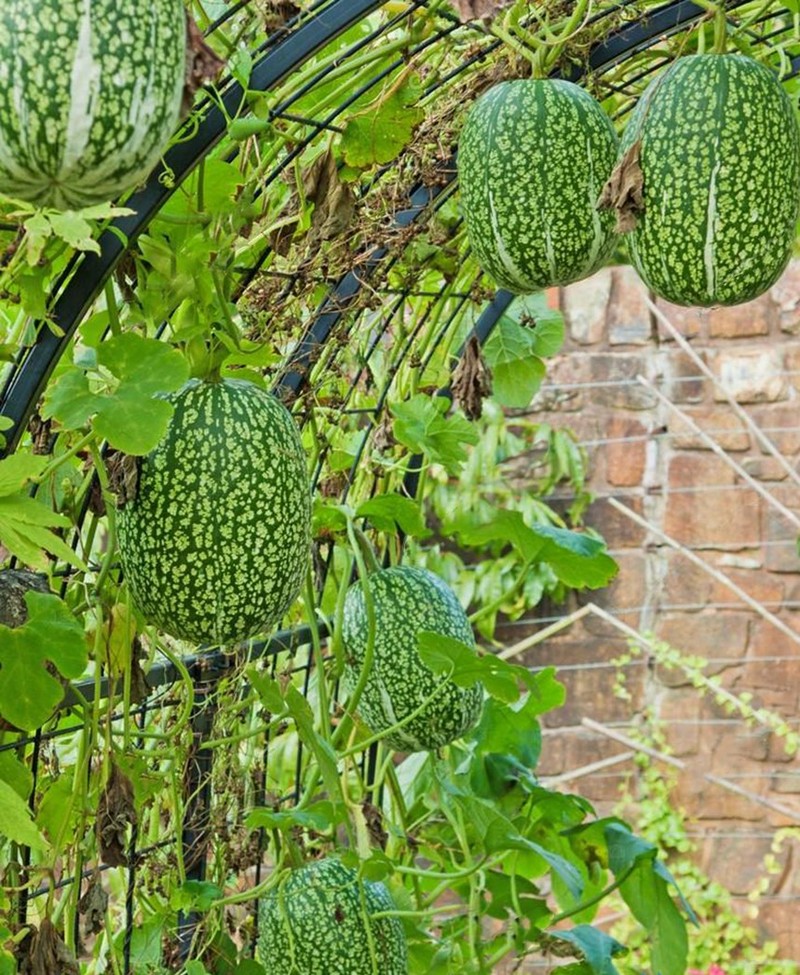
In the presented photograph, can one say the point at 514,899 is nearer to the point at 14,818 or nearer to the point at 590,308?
the point at 14,818

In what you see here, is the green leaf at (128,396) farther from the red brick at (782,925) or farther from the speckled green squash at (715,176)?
the red brick at (782,925)

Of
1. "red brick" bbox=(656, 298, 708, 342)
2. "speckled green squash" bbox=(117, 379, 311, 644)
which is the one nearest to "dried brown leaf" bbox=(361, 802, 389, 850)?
"speckled green squash" bbox=(117, 379, 311, 644)

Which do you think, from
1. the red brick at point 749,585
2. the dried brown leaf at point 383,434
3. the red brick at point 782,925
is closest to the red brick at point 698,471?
the red brick at point 749,585

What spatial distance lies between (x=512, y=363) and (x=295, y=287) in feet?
2.34

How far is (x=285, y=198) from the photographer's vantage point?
1953 mm

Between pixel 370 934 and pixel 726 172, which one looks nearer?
pixel 726 172

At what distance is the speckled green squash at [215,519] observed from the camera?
1.41 m

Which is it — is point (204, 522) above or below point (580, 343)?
below

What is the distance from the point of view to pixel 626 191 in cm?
152

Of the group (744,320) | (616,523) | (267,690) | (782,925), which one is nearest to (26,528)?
(267,690)

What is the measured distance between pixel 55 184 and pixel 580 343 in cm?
374

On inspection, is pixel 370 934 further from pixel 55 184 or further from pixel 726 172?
pixel 55 184

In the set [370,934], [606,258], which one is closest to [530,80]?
[606,258]

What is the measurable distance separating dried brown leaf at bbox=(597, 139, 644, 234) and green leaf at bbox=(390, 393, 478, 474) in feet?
2.48
